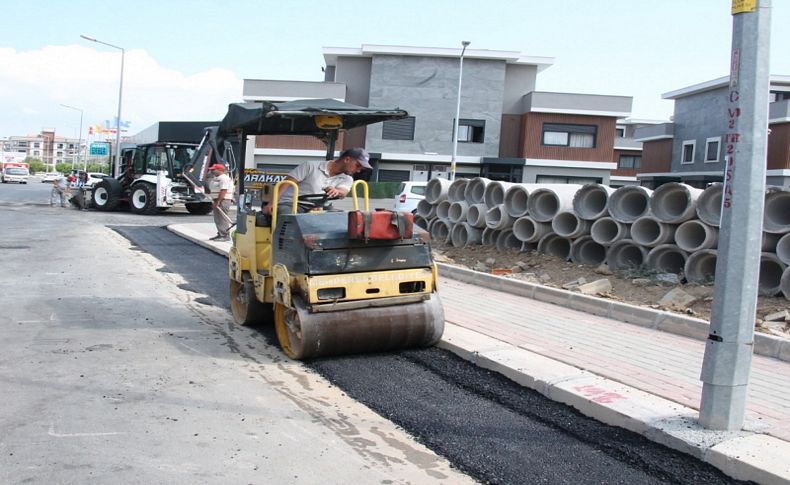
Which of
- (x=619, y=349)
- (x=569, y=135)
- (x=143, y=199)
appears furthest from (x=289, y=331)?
(x=569, y=135)

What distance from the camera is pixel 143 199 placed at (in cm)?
2525

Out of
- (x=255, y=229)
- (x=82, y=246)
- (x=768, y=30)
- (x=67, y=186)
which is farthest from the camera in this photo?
(x=67, y=186)

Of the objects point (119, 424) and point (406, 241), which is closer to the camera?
point (119, 424)

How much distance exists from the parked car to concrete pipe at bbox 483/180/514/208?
1005 centimetres

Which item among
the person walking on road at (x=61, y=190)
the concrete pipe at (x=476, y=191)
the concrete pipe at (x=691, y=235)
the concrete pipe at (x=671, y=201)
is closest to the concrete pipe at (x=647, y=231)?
the concrete pipe at (x=671, y=201)

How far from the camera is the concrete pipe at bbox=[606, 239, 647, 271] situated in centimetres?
965

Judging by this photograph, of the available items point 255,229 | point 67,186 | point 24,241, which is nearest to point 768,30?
point 255,229

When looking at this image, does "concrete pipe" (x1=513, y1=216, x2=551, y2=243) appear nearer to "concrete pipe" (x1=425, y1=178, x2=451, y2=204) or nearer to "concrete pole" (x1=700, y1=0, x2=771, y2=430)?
"concrete pipe" (x1=425, y1=178, x2=451, y2=204)

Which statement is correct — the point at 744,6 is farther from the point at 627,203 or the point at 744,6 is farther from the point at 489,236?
the point at 489,236

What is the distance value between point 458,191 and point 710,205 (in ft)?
17.9

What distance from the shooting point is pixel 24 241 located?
579 inches

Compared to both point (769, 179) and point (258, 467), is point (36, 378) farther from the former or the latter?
point (769, 179)

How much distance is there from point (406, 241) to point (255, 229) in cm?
160

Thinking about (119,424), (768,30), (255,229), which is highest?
(768,30)
